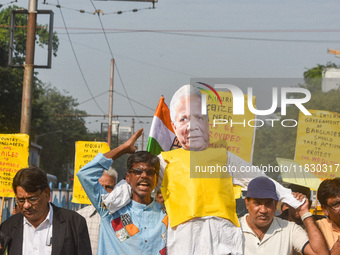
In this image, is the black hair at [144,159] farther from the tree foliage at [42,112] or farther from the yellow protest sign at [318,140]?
the tree foliage at [42,112]

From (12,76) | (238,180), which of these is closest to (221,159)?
(238,180)

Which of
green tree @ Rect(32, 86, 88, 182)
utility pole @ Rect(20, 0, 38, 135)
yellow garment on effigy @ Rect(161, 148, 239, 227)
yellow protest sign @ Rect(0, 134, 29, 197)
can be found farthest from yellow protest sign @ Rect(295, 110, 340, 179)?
green tree @ Rect(32, 86, 88, 182)

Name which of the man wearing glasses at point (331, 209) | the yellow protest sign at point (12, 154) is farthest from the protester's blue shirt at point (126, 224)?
the yellow protest sign at point (12, 154)

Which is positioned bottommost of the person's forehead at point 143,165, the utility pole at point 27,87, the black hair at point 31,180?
the black hair at point 31,180

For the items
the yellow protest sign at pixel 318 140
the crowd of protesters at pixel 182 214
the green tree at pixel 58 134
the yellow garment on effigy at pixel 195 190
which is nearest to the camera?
the crowd of protesters at pixel 182 214

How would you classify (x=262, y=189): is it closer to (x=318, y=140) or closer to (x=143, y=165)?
(x=143, y=165)

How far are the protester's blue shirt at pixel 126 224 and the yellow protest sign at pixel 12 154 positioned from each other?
5.75 m

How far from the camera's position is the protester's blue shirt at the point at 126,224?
5477mm

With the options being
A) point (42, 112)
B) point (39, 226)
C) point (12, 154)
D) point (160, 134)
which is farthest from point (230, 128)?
point (42, 112)

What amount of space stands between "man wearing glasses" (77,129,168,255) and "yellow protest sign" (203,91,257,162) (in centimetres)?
71

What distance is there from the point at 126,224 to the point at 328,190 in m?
1.61

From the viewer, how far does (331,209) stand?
5.38 m

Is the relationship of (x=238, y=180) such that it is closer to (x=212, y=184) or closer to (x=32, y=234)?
(x=212, y=184)

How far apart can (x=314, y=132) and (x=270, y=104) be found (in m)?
1.17
